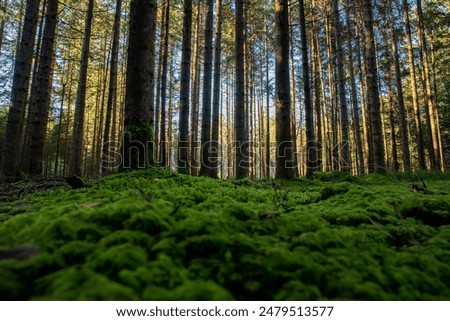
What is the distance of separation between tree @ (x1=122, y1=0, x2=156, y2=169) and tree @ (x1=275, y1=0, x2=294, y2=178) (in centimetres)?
397

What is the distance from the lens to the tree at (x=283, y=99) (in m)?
7.30

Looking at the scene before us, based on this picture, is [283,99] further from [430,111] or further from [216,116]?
[430,111]

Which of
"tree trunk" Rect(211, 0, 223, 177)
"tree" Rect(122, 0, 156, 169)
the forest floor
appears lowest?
the forest floor

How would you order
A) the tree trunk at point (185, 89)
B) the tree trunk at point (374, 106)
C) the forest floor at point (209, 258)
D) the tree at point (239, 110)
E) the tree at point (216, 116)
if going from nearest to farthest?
the forest floor at point (209, 258)
the tree trunk at point (374, 106)
the tree trunk at point (185, 89)
the tree at point (216, 116)
the tree at point (239, 110)

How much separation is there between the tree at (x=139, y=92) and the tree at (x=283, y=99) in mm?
3972

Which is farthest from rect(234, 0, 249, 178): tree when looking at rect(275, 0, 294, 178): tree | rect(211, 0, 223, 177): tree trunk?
rect(275, 0, 294, 178): tree

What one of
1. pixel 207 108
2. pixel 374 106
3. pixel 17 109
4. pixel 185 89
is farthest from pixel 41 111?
pixel 374 106

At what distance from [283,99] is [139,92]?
168 inches

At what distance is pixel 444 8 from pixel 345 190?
2089cm

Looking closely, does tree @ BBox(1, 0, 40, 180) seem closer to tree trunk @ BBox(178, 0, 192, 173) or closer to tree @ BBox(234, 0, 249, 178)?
tree trunk @ BBox(178, 0, 192, 173)

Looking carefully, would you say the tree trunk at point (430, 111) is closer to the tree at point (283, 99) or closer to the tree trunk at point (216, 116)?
the tree trunk at point (216, 116)

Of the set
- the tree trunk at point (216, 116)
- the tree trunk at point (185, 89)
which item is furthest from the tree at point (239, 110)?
the tree trunk at point (185, 89)

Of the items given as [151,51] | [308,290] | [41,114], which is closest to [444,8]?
[151,51]

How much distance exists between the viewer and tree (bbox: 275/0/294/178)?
7.30 m
